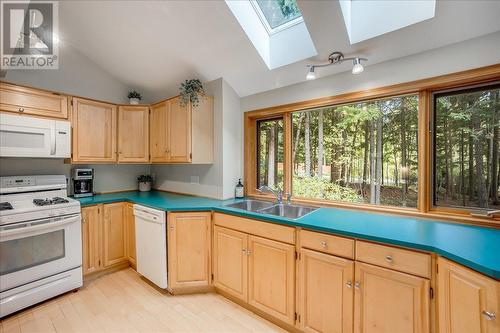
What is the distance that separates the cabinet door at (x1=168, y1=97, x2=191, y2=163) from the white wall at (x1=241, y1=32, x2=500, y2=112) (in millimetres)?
1018

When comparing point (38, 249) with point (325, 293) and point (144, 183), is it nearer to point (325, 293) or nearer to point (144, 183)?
point (144, 183)

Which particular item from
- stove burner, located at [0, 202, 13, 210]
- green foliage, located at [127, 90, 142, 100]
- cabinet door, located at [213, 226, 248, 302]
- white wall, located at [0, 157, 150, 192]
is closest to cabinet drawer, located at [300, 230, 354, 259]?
cabinet door, located at [213, 226, 248, 302]

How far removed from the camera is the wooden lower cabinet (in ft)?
8.32

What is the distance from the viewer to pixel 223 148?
8.95ft

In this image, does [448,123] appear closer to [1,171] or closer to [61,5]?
[61,5]

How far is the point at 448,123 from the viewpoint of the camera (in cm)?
180

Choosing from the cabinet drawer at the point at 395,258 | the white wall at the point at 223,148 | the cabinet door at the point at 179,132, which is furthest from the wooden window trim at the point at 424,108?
the cabinet door at the point at 179,132

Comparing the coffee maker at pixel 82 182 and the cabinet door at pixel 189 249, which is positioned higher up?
the coffee maker at pixel 82 182

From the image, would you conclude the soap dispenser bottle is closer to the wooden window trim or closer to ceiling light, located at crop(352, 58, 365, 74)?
the wooden window trim

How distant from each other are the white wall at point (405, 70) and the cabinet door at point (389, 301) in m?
1.49

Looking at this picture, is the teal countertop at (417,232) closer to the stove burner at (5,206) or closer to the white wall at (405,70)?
the white wall at (405,70)

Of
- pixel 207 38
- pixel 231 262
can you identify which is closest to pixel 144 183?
pixel 231 262

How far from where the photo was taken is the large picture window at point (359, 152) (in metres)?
1.98

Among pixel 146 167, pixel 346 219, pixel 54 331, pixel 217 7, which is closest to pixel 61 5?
pixel 217 7
